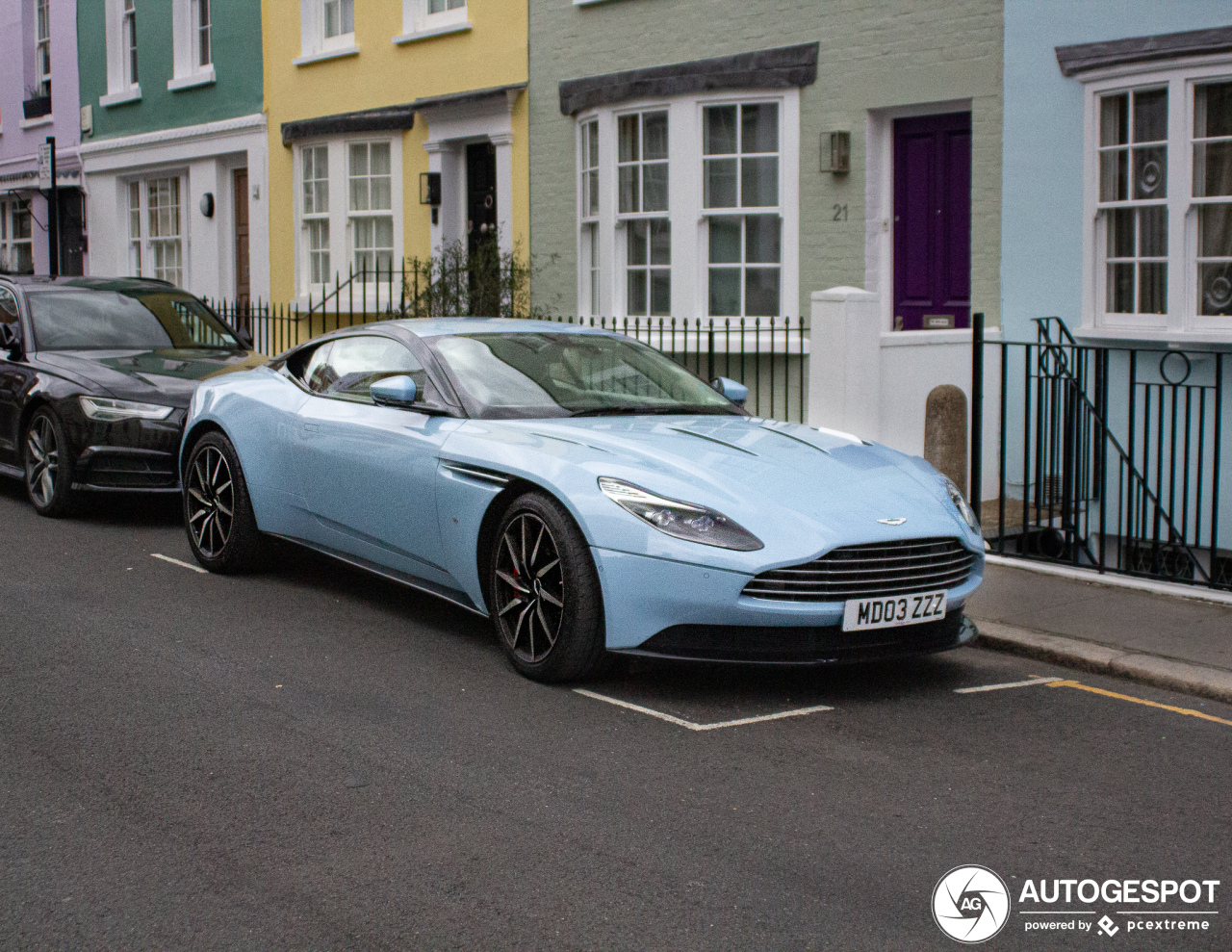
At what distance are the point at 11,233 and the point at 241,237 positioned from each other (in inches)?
320

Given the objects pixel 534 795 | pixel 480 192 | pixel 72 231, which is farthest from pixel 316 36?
pixel 534 795

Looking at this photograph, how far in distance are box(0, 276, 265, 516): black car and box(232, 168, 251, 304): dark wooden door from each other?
8779 mm

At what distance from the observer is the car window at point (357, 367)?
23.8 ft

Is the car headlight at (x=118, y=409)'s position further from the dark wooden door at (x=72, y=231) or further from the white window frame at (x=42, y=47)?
the white window frame at (x=42, y=47)

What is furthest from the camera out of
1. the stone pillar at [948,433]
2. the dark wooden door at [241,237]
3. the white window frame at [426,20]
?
the dark wooden door at [241,237]

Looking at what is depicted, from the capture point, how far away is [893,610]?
224 inches

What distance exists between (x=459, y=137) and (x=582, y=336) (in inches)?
386

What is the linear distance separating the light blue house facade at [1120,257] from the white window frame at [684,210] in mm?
2338

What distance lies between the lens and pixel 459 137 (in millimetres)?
16672

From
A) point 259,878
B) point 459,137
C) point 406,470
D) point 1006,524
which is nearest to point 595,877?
point 259,878

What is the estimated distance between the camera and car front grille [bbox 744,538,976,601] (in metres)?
5.49

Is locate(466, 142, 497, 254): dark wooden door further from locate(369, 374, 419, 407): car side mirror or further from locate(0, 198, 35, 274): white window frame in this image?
locate(0, 198, 35, 274): white window frame

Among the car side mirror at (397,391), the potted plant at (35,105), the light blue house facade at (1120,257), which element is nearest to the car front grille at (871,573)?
the car side mirror at (397,391)

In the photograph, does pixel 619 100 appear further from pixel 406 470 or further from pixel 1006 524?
pixel 406 470
